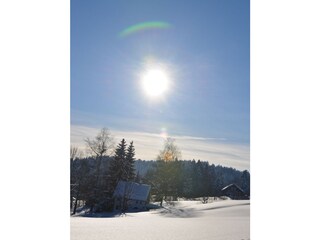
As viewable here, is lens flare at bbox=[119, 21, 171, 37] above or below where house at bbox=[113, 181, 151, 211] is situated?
above

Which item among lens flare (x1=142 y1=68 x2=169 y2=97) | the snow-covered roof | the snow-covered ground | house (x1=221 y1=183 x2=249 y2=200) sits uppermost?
lens flare (x1=142 y1=68 x2=169 y2=97)

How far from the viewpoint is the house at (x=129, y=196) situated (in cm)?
308

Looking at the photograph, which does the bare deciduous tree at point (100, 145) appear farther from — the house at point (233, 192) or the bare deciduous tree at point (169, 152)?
the house at point (233, 192)

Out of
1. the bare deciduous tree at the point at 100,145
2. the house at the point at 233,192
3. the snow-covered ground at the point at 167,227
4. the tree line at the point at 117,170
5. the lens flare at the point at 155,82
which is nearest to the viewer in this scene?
the snow-covered ground at the point at 167,227

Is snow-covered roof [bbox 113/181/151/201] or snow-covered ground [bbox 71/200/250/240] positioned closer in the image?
snow-covered ground [bbox 71/200/250/240]

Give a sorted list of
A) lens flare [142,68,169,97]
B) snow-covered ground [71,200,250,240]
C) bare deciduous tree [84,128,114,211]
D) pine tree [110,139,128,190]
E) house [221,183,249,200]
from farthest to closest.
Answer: house [221,183,249,200] → pine tree [110,139,128,190] → bare deciduous tree [84,128,114,211] → lens flare [142,68,169,97] → snow-covered ground [71,200,250,240]

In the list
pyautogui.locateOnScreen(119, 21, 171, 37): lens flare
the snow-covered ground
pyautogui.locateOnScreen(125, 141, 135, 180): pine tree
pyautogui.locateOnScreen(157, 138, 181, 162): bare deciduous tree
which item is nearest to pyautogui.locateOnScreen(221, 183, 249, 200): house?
the snow-covered ground

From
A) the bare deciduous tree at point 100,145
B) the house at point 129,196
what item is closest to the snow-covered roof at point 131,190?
the house at point 129,196

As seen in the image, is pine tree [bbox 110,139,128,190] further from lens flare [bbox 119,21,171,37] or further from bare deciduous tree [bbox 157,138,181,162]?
lens flare [bbox 119,21,171,37]

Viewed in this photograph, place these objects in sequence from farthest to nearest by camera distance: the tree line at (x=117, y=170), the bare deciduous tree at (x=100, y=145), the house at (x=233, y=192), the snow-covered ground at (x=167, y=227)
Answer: the house at (x=233, y=192), the tree line at (x=117, y=170), the bare deciduous tree at (x=100, y=145), the snow-covered ground at (x=167, y=227)

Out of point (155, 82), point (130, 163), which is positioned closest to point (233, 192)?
point (130, 163)

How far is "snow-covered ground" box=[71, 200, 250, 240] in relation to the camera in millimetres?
2156
